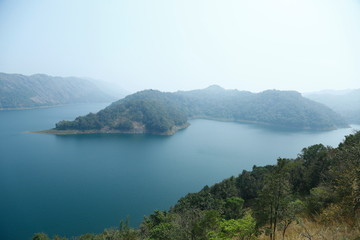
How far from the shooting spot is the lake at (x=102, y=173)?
2580 cm

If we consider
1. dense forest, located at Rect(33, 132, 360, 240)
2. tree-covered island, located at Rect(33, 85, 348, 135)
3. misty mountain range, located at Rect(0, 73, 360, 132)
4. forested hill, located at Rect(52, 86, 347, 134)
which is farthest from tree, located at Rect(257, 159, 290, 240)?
misty mountain range, located at Rect(0, 73, 360, 132)

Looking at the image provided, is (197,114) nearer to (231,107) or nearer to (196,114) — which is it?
(196,114)

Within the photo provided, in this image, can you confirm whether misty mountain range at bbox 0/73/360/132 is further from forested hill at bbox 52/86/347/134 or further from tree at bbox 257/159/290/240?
tree at bbox 257/159/290/240

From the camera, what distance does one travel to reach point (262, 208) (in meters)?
7.26

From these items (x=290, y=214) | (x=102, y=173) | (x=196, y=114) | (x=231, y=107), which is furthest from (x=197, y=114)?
(x=290, y=214)

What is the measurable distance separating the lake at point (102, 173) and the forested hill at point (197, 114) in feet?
31.3

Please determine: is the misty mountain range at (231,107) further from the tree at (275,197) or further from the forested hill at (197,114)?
the tree at (275,197)

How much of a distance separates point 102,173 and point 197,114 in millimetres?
109427

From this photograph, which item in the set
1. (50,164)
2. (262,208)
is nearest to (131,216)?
(262,208)

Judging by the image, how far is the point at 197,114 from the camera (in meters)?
145

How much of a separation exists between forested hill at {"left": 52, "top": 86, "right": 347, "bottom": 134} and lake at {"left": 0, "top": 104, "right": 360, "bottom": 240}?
953cm

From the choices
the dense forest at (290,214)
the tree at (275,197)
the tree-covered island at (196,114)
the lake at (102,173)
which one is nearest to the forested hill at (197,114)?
the tree-covered island at (196,114)

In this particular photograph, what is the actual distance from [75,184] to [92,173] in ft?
17.7

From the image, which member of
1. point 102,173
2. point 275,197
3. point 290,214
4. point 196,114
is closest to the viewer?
point 290,214
